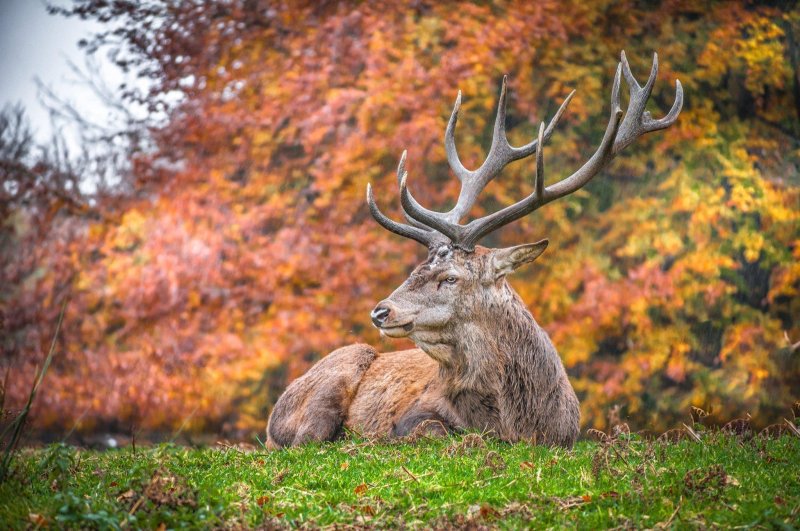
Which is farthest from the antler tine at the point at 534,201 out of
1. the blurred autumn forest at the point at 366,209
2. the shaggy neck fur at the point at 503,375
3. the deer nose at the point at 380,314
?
the blurred autumn forest at the point at 366,209

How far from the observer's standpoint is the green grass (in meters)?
3.67

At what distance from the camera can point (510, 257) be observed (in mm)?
6352

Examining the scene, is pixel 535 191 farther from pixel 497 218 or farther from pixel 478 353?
pixel 478 353

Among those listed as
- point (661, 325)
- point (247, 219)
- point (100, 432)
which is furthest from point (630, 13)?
point (100, 432)

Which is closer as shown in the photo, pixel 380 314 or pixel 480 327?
pixel 380 314

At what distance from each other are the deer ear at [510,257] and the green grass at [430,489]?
4.85ft

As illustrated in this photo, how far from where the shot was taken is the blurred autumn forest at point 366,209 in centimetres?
988

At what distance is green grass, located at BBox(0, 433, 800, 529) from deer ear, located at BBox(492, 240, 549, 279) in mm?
1479

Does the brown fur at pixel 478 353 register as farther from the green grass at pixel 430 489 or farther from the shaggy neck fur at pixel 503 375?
the green grass at pixel 430 489

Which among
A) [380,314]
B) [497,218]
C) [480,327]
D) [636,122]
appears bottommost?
[480,327]

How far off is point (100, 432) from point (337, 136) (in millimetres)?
4610

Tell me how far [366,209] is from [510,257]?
4146 millimetres

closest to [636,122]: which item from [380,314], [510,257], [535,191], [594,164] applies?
[594,164]

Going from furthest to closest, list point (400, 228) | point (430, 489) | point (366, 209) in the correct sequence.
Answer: point (366, 209) → point (400, 228) → point (430, 489)
